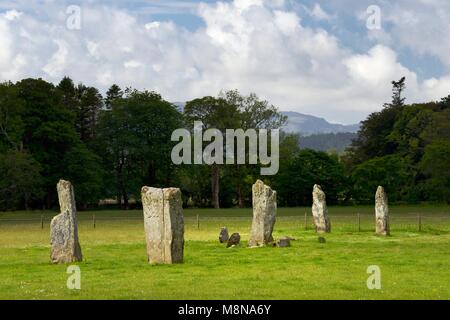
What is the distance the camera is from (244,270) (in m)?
21.6

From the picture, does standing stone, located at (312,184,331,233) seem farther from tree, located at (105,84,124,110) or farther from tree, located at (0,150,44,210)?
tree, located at (105,84,124,110)

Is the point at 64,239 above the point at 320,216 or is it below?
below

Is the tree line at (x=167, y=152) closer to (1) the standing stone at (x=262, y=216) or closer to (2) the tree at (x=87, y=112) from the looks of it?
(2) the tree at (x=87, y=112)

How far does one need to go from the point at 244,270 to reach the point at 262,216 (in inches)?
336

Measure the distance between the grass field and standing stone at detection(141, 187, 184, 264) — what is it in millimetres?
595

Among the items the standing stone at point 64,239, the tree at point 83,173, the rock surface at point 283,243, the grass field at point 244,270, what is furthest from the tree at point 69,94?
the standing stone at point 64,239

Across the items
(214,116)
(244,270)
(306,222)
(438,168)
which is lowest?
(244,270)

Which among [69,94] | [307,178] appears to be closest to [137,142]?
[69,94]

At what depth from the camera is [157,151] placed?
274 feet

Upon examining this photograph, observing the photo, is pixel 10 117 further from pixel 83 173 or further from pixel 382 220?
pixel 382 220

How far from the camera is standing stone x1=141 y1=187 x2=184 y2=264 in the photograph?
2319 cm

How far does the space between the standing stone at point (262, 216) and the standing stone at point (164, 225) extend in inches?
273
